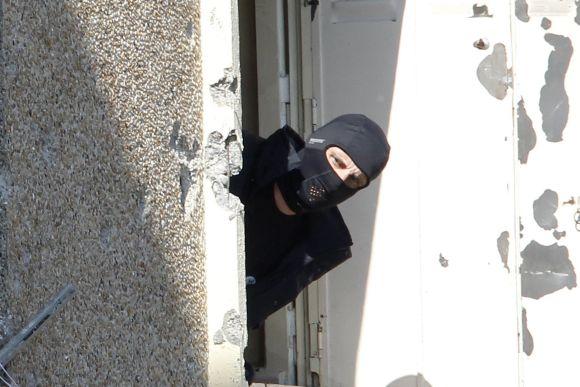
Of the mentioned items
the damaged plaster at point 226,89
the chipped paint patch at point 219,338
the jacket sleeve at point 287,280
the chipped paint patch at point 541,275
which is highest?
the damaged plaster at point 226,89

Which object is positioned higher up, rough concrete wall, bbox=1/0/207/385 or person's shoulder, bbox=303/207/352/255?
rough concrete wall, bbox=1/0/207/385

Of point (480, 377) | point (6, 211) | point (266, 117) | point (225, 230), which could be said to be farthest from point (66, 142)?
point (480, 377)

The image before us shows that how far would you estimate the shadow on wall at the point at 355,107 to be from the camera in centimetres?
336

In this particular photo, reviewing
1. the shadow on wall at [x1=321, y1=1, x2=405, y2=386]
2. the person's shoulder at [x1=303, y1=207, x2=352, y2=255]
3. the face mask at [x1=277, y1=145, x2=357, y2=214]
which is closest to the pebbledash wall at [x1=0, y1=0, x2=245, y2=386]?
the face mask at [x1=277, y1=145, x2=357, y2=214]

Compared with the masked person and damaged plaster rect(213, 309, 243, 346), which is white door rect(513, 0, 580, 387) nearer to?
the masked person

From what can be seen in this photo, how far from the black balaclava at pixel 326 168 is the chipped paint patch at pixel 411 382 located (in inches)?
34.6

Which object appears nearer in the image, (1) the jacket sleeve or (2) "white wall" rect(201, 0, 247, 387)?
(2) "white wall" rect(201, 0, 247, 387)

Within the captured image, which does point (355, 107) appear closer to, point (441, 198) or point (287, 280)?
point (441, 198)

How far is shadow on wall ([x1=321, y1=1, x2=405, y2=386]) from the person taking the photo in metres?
3.36

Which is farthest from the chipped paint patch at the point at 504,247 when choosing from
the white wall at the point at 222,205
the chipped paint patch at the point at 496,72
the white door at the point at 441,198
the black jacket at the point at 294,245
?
the white wall at the point at 222,205

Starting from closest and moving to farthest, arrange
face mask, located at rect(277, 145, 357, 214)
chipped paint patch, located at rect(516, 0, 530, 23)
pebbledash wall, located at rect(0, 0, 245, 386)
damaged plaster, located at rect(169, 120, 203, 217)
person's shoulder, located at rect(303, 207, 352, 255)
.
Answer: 1. pebbledash wall, located at rect(0, 0, 245, 386)
2. damaged plaster, located at rect(169, 120, 203, 217)
3. face mask, located at rect(277, 145, 357, 214)
4. person's shoulder, located at rect(303, 207, 352, 255)
5. chipped paint patch, located at rect(516, 0, 530, 23)

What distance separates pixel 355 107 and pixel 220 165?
5.06 ft

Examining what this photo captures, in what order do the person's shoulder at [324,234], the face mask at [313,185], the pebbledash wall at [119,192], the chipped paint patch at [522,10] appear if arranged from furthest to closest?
the chipped paint patch at [522,10], the person's shoulder at [324,234], the face mask at [313,185], the pebbledash wall at [119,192]

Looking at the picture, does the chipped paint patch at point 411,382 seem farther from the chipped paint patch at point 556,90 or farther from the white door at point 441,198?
the chipped paint patch at point 556,90
